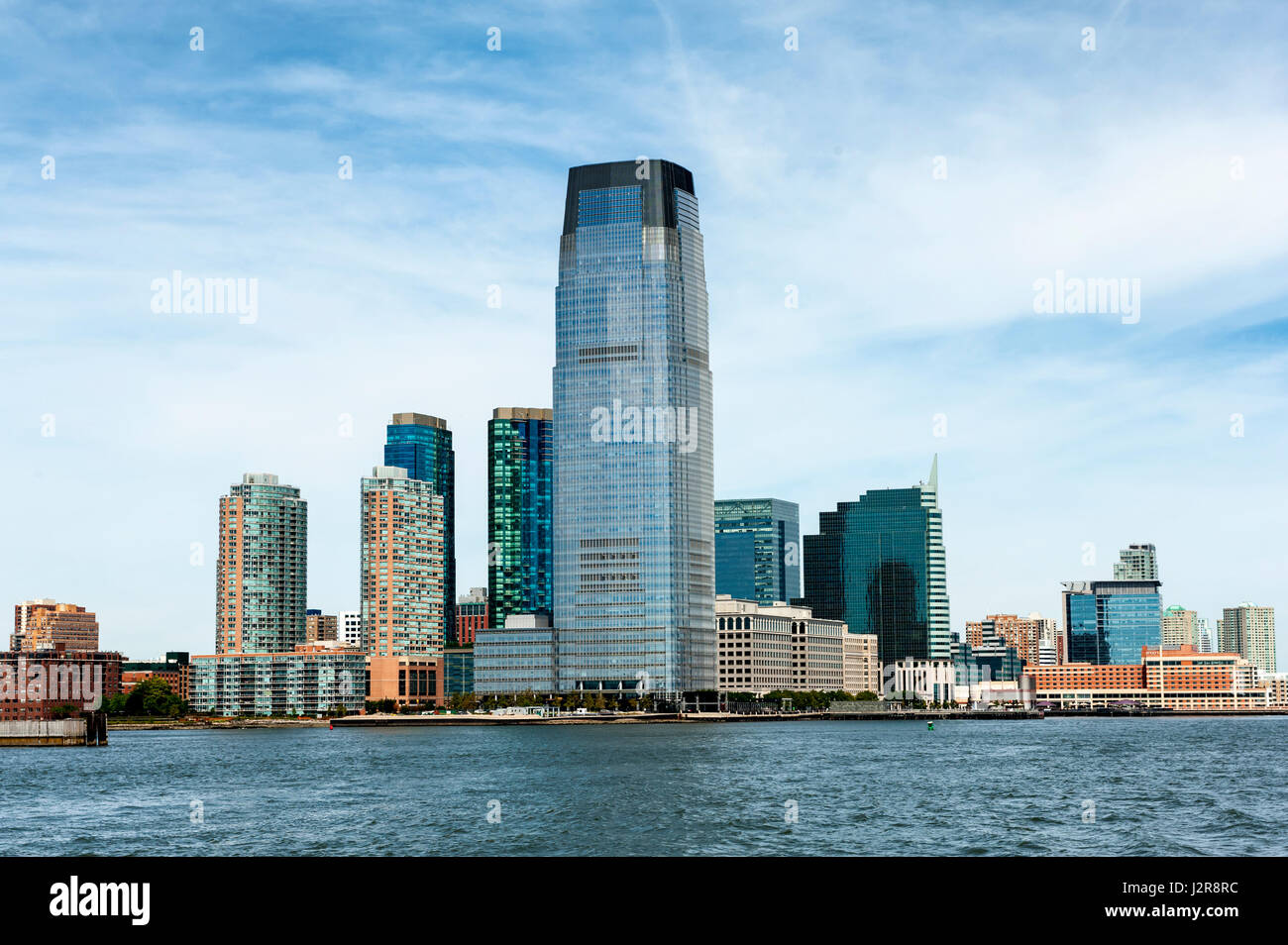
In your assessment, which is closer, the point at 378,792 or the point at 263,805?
the point at 263,805

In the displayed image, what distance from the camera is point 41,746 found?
16238cm

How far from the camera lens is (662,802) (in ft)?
207

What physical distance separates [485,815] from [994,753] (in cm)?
6469

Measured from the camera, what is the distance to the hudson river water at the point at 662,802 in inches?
1885

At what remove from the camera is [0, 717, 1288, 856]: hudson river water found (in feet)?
157

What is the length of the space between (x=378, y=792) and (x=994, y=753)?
192 ft

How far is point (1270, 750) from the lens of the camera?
121 m

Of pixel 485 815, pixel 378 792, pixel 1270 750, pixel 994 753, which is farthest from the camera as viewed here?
pixel 1270 750

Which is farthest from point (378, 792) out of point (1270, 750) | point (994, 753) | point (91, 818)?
point (1270, 750)
